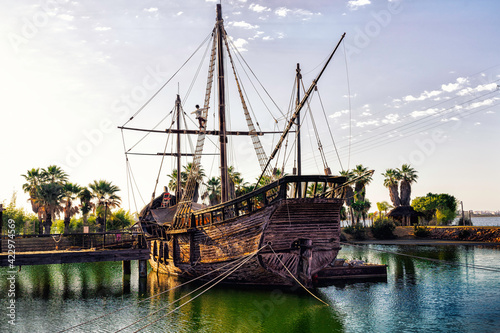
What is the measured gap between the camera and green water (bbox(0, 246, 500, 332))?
45.2 feet

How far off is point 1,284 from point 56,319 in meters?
11.4

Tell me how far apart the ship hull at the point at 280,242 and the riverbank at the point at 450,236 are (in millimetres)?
30098

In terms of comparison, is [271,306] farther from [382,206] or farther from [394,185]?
[382,206]

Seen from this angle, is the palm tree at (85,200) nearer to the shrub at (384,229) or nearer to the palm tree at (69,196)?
the palm tree at (69,196)

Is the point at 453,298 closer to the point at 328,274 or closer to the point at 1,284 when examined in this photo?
the point at 328,274

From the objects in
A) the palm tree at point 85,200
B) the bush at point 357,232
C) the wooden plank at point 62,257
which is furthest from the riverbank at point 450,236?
the palm tree at point 85,200

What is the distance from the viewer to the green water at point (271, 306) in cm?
1377

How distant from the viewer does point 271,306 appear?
1623cm

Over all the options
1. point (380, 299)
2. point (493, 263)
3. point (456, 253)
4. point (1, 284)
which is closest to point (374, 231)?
point (456, 253)

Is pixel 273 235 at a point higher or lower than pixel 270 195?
lower

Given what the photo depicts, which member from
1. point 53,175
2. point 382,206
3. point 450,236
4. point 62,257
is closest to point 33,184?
point 53,175

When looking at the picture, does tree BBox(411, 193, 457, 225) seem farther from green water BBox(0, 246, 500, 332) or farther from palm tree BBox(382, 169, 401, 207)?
green water BBox(0, 246, 500, 332)

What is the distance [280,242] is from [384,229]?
37394 millimetres

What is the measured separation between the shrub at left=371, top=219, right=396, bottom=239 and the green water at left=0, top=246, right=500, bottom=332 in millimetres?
26868
